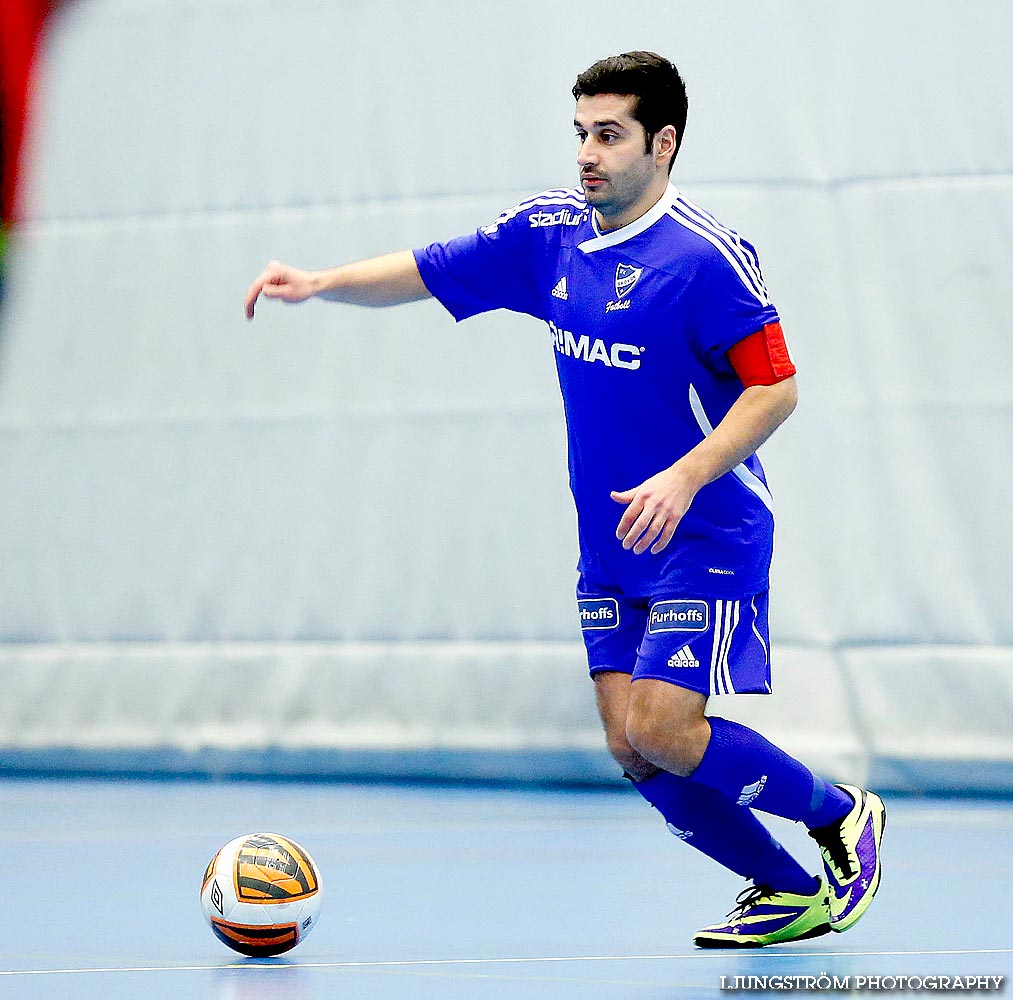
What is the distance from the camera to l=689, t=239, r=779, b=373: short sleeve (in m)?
3.89

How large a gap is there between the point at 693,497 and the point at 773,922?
107cm

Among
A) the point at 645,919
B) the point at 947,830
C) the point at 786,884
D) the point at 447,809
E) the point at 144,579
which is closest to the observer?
the point at 786,884

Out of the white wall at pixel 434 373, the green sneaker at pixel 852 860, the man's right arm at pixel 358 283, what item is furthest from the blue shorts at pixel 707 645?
the white wall at pixel 434 373

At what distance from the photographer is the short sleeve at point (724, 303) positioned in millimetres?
3889

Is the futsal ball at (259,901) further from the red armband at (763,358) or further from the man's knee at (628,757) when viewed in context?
the red armband at (763,358)

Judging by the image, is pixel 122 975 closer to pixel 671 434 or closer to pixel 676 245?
pixel 671 434

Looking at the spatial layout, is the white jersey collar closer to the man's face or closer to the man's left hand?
the man's face

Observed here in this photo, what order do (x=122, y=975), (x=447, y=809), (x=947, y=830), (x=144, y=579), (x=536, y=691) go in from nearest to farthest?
(x=122, y=975)
(x=947, y=830)
(x=447, y=809)
(x=536, y=691)
(x=144, y=579)

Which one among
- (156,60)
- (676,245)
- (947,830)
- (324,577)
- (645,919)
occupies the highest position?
(156,60)

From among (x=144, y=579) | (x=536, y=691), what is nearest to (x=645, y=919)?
(x=536, y=691)

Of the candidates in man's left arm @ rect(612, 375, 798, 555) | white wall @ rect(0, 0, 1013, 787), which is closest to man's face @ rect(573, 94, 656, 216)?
man's left arm @ rect(612, 375, 798, 555)

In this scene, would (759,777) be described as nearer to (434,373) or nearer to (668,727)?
(668,727)

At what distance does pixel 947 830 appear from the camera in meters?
6.40

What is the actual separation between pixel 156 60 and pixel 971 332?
3977mm
